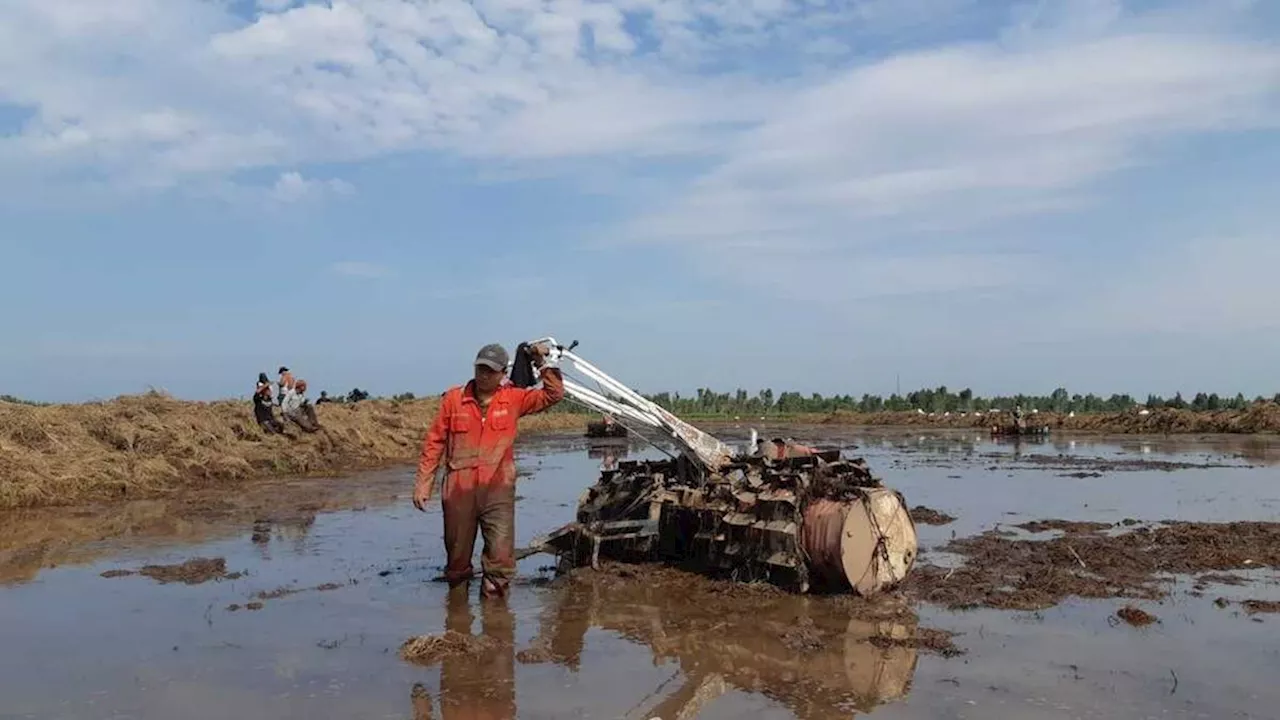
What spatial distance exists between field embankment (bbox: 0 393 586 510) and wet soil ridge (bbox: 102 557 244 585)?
21.8ft

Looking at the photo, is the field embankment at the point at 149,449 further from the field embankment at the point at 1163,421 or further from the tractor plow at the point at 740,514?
the field embankment at the point at 1163,421

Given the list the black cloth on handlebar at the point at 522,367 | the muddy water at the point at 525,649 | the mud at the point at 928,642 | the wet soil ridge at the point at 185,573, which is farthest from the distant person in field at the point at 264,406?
the mud at the point at 928,642

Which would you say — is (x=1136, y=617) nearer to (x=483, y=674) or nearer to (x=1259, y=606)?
(x=1259, y=606)

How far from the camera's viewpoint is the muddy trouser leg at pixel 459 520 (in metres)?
8.28

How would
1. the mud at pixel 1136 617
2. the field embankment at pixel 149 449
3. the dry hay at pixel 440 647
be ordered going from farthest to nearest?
the field embankment at pixel 149 449 < the mud at pixel 1136 617 < the dry hay at pixel 440 647

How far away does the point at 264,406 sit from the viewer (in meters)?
25.9

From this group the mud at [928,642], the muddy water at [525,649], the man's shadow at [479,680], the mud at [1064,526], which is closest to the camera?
the man's shadow at [479,680]

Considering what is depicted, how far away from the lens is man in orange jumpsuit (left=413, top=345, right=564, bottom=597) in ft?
27.1

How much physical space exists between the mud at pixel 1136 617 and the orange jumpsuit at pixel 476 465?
497 cm

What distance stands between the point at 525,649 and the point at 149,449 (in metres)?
16.1

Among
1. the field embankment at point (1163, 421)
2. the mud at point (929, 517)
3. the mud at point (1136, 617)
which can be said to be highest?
the field embankment at point (1163, 421)

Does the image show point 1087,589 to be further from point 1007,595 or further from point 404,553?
point 404,553

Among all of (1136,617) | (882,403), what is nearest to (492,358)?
(1136,617)

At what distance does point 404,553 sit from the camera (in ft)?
38.5
